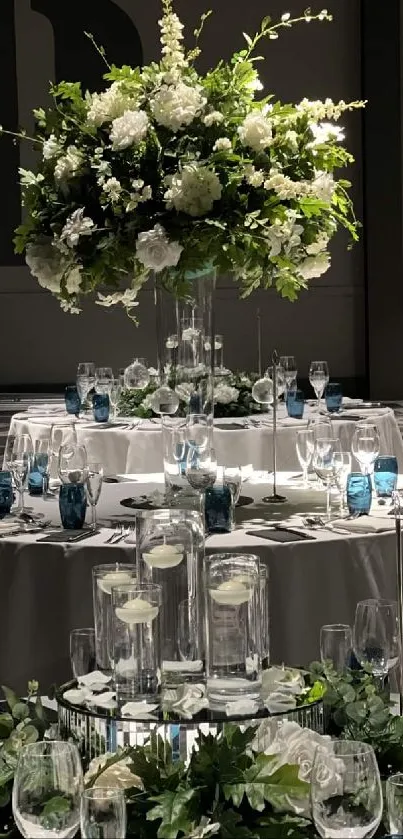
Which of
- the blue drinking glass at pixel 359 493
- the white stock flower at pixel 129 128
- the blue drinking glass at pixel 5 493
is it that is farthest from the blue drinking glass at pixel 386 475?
the white stock flower at pixel 129 128

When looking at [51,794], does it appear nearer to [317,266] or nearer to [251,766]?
[251,766]

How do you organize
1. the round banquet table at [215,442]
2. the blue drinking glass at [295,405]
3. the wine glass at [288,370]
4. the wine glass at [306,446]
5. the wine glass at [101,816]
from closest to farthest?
1. the wine glass at [101,816]
2. the wine glass at [306,446]
3. the round banquet table at [215,442]
4. the blue drinking glass at [295,405]
5. the wine glass at [288,370]

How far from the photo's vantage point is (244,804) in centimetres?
168

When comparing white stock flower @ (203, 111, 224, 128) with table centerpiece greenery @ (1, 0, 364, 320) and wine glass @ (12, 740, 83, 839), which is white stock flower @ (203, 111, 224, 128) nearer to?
table centerpiece greenery @ (1, 0, 364, 320)

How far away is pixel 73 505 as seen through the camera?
3.54 metres

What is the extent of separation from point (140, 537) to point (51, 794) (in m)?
0.63

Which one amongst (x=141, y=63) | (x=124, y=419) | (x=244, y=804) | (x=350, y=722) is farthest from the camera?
(x=141, y=63)

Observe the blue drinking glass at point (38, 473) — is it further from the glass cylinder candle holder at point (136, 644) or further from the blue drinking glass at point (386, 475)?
the glass cylinder candle holder at point (136, 644)

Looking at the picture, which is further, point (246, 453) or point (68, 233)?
point (246, 453)

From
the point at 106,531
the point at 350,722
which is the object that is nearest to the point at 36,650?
the point at 106,531

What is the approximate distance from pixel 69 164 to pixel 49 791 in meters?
2.29

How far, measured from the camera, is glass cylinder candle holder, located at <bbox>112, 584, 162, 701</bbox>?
1859 mm

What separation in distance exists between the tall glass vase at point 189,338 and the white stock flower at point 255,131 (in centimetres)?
35

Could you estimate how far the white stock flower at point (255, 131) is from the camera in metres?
3.37
